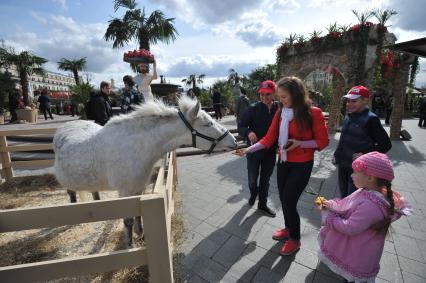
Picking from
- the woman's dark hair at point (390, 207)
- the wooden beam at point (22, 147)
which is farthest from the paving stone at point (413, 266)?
the wooden beam at point (22, 147)

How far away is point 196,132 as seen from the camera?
2566 mm

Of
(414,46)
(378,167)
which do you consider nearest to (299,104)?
(378,167)

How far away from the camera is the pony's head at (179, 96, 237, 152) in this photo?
256 centimetres

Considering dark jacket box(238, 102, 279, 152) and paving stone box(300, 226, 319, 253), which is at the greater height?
dark jacket box(238, 102, 279, 152)

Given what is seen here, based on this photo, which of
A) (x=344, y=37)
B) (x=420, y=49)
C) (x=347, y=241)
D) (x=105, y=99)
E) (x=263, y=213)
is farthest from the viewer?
(x=344, y=37)

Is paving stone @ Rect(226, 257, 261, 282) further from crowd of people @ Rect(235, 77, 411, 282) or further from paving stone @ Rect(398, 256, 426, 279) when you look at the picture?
paving stone @ Rect(398, 256, 426, 279)

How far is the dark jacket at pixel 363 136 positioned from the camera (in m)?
2.60

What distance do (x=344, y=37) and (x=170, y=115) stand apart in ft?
24.6

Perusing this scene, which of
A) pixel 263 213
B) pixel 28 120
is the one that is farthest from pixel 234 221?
pixel 28 120

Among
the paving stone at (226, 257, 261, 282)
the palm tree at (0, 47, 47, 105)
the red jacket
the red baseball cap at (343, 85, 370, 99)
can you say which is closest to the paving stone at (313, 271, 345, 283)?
the paving stone at (226, 257, 261, 282)

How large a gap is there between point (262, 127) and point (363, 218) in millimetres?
1907

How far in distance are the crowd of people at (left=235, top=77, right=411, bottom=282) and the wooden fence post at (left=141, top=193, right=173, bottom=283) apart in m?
1.15

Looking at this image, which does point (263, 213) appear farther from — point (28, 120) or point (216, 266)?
point (28, 120)

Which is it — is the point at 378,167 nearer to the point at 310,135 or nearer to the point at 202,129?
the point at 310,135
